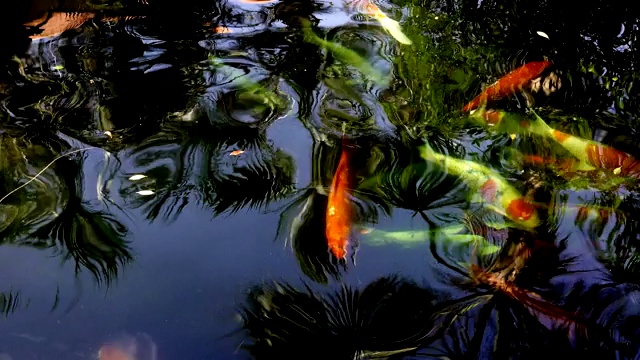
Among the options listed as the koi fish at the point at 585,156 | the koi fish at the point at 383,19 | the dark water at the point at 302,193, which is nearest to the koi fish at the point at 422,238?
the dark water at the point at 302,193

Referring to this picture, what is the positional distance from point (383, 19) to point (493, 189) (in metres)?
1.62

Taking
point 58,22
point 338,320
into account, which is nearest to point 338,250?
point 338,320

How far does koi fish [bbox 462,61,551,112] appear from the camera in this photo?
248cm

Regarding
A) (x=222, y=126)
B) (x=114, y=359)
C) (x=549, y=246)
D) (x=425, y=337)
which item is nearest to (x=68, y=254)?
(x=114, y=359)

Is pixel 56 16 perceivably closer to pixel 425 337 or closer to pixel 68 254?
pixel 68 254

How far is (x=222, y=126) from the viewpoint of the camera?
7.66 feet

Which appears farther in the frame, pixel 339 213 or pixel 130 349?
pixel 339 213

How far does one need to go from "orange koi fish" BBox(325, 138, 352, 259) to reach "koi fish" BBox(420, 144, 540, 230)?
1.25ft

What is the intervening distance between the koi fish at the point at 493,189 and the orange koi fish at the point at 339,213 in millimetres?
382

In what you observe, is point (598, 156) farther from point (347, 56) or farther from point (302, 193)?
point (347, 56)

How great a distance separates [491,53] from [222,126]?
1557 mm

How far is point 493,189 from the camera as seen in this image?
1.98 m

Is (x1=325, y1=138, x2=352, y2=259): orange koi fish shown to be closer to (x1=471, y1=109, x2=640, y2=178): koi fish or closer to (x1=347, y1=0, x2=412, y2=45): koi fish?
(x1=471, y1=109, x2=640, y2=178): koi fish

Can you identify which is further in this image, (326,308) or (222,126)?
(222,126)
